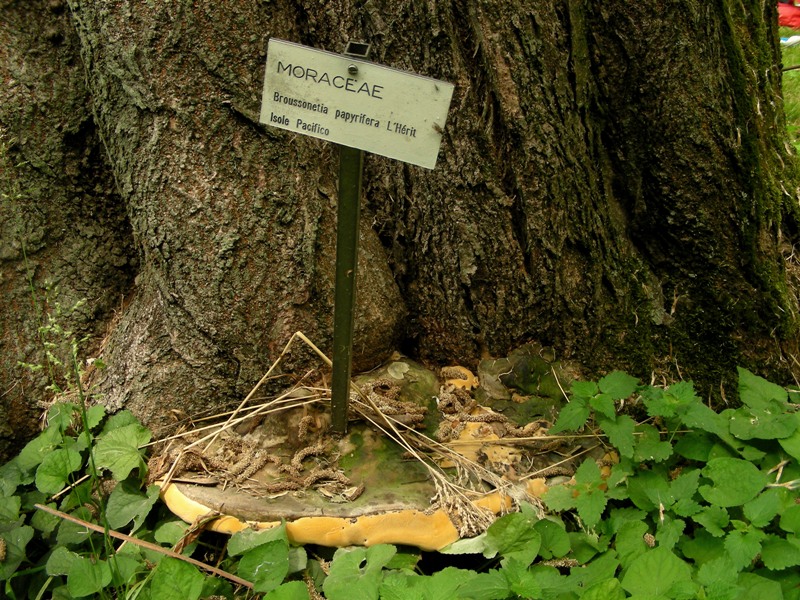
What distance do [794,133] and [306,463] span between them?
4243 mm

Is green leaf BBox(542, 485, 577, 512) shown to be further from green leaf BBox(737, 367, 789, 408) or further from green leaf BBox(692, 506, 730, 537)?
green leaf BBox(737, 367, 789, 408)

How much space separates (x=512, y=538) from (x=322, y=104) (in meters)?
1.36

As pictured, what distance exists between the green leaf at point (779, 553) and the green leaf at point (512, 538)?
643 millimetres

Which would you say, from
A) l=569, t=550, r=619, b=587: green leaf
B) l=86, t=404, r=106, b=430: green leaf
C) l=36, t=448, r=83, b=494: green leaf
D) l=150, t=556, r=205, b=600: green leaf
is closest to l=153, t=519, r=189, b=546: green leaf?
l=150, t=556, r=205, b=600: green leaf

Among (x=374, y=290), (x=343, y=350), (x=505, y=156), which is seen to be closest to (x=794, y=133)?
(x=505, y=156)

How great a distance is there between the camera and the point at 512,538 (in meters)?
1.99

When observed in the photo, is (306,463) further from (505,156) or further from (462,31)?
(462,31)

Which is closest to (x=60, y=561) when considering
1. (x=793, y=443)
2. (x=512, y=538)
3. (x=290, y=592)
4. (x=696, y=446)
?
(x=290, y=592)

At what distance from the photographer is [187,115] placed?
2.05 metres

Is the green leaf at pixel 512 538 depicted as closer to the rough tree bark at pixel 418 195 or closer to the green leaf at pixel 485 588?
the green leaf at pixel 485 588

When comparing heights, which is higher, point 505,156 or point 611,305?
point 505,156

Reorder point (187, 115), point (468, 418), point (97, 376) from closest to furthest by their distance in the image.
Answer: point (187, 115) < point (468, 418) < point (97, 376)

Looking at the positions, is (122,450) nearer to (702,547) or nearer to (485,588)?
(485,588)

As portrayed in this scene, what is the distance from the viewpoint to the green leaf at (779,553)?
188cm
